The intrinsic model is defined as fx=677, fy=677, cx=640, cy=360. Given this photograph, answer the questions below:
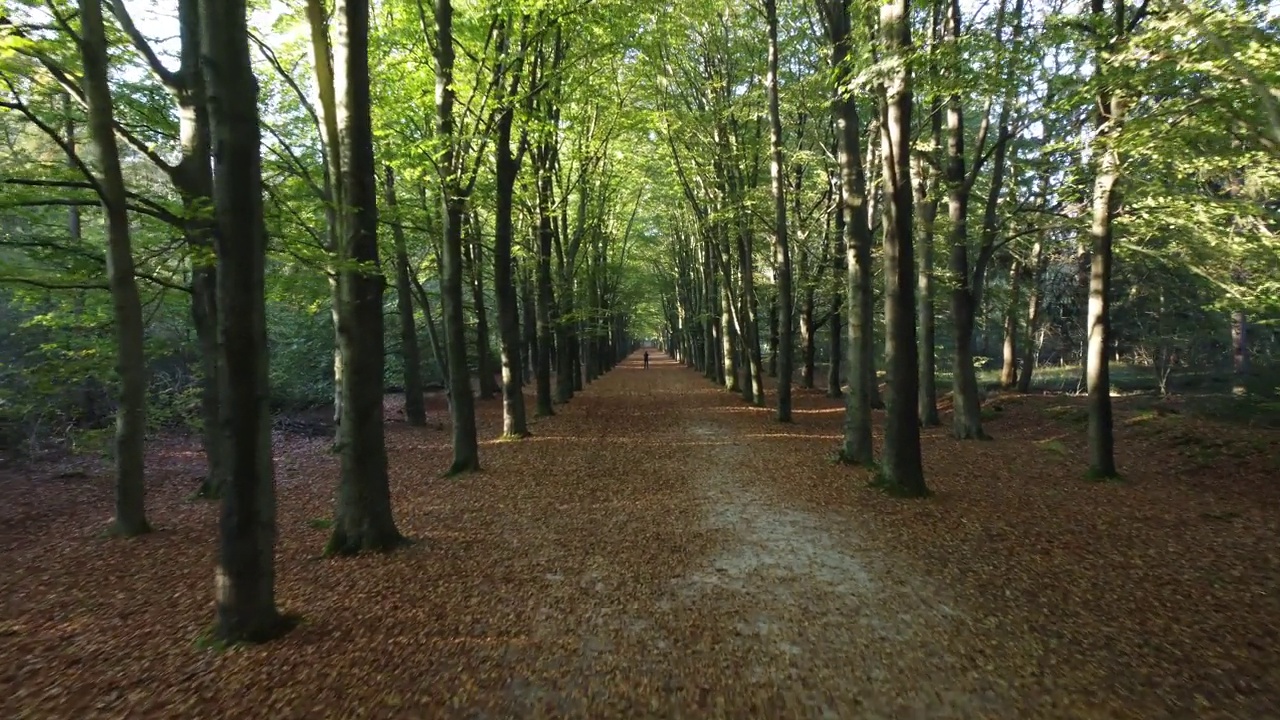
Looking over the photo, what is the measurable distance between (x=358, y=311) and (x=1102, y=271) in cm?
1030

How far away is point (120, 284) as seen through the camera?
315 inches

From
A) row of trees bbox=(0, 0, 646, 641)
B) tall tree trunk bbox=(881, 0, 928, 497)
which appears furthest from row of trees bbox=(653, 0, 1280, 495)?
row of trees bbox=(0, 0, 646, 641)

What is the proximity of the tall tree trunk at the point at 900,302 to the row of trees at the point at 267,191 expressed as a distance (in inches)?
219

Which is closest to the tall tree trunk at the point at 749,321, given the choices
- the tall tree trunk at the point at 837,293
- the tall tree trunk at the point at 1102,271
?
the tall tree trunk at the point at 837,293

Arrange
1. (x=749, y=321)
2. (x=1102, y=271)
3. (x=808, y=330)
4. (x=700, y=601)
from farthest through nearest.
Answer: (x=808, y=330)
(x=749, y=321)
(x=1102, y=271)
(x=700, y=601)

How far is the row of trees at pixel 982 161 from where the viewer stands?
27.2 ft

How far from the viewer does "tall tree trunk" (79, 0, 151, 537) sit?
7520 millimetres

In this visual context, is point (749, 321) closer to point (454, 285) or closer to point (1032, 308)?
point (1032, 308)

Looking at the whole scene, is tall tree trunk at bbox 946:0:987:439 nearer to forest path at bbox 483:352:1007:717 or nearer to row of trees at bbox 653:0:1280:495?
row of trees at bbox 653:0:1280:495

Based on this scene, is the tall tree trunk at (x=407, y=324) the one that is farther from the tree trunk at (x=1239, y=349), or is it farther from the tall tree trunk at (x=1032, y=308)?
the tree trunk at (x=1239, y=349)

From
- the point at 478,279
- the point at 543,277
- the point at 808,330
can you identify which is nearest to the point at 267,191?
the point at 478,279

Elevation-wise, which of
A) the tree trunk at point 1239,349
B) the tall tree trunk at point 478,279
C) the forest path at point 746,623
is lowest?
the forest path at point 746,623

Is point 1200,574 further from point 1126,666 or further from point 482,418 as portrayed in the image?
point 482,418

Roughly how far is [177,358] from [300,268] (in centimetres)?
1070
